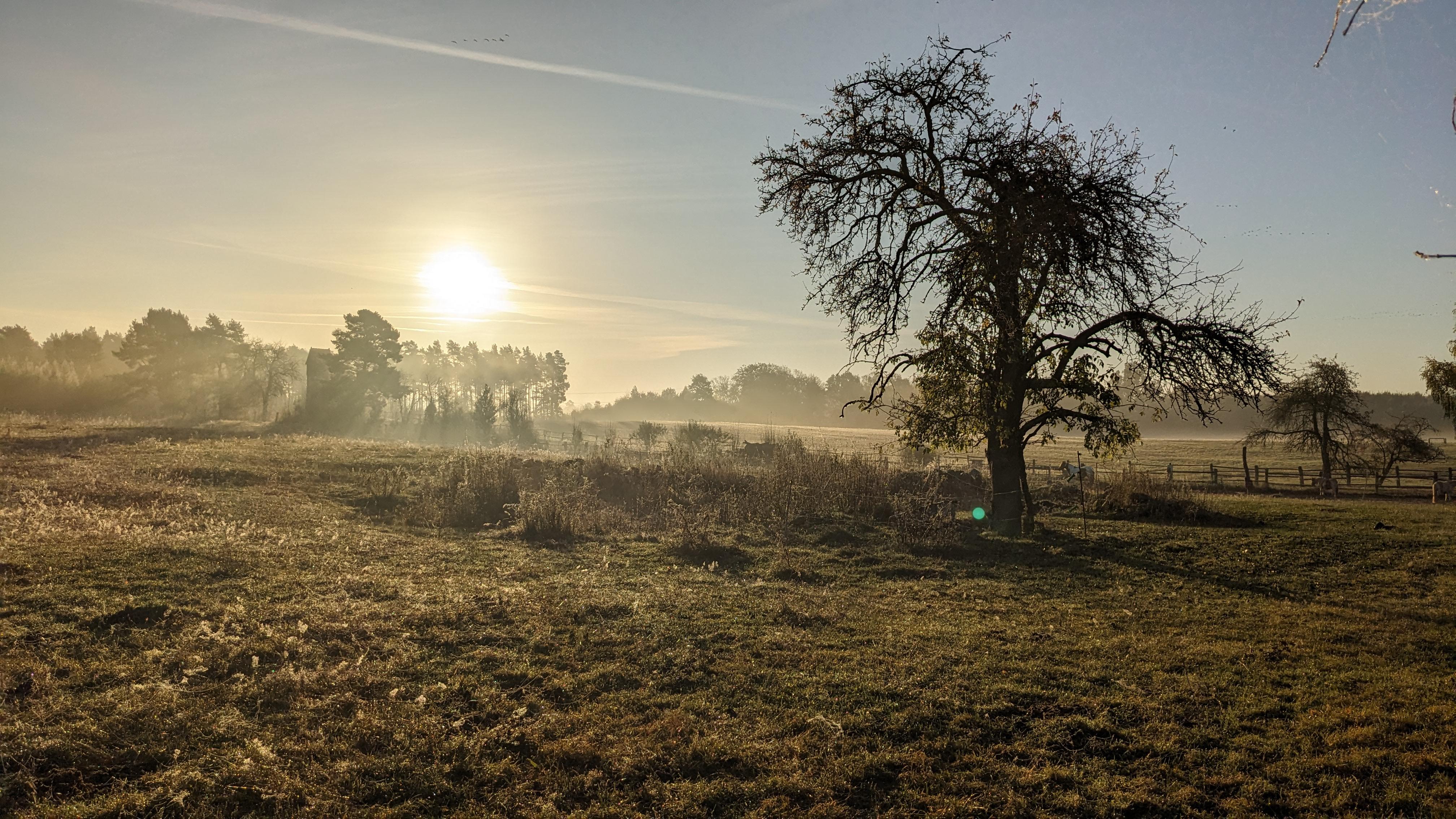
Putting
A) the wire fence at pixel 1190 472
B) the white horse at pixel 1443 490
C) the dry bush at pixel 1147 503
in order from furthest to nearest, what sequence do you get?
the wire fence at pixel 1190 472 → the white horse at pixel 1443 490 → the dry bush at pixel 1147 503

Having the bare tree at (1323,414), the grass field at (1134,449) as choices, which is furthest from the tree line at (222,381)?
the bare tree at (1323,414)

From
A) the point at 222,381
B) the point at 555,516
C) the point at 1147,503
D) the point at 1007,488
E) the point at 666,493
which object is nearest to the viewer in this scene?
the point at 555,516

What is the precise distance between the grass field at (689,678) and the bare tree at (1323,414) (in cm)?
2616

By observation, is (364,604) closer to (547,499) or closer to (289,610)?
(289,610)

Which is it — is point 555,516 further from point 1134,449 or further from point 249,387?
point 249,387

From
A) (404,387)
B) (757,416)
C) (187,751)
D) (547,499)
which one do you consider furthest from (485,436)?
(757,416)

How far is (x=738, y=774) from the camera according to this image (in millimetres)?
5320

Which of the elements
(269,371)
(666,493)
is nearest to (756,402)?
(269,371)

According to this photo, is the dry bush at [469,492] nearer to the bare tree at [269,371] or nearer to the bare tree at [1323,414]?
the bare tree at [1323,414]

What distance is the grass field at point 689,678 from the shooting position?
16.3 ft

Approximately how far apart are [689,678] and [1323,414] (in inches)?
1630

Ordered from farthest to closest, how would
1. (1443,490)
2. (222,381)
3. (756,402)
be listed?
(756,402)
(222,381)
(1443,490)

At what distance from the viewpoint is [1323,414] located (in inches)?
1383

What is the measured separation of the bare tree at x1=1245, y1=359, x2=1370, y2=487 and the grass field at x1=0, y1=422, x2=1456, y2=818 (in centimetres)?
2616
